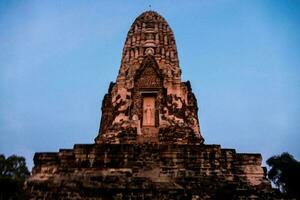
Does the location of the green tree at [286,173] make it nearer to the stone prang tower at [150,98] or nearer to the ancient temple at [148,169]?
the stone prang tower at [150,98]

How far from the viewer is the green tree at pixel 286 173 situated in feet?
66.2

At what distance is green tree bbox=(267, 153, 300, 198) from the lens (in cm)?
2019

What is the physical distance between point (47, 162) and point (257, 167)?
7.30 m

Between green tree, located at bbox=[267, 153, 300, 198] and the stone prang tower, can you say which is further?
green tree, located at bbox=[267, 153, 300, 198]

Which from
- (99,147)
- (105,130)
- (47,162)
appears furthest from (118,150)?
(105,130)

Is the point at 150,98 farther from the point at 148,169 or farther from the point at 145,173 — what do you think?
the point at 145,173

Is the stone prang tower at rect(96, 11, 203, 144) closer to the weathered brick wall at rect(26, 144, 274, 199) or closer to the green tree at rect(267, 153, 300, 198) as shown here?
the weathered brick wall at rect(26, 144, 274, 199)

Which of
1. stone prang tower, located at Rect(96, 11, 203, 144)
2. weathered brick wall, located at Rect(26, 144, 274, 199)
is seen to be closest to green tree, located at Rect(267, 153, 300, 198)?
stone prang tower, located at Rect(96, 11, 203, 144)

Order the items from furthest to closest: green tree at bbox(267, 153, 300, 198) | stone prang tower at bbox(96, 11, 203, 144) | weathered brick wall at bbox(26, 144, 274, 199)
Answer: green tree at bbox(267, 153, 300, 198), stone prang tower at bbox(96, 11, 203, 144), weathered brick wall at bbox(26, 144, 274, 199)

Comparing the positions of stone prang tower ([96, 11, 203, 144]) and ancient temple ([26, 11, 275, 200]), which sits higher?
stone prang tower ([96, 11, 203, 144])

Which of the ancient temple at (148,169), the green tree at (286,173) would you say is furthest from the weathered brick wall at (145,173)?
the green tree at (286,173)

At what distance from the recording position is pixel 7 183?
1652 cm

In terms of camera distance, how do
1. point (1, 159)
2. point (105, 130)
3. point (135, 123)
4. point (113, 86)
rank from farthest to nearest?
point (1, 159) → point (113, 86) → point (105, 130) → point (135, 123)

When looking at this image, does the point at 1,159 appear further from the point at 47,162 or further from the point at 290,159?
the point at 290,159
